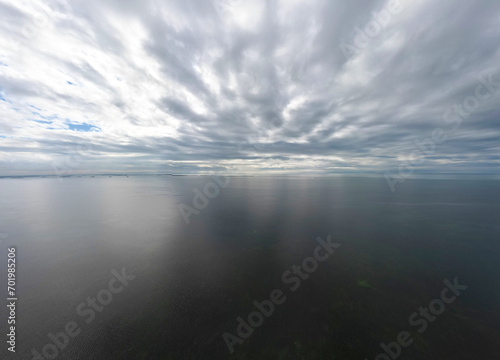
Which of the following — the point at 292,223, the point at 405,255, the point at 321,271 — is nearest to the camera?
the point at 321,271

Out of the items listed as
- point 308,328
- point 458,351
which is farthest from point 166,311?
point 458,351

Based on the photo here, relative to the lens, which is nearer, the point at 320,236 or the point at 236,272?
the point at 236,272

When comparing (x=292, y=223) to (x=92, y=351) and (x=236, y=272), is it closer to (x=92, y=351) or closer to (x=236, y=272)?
(x=236, y=272)

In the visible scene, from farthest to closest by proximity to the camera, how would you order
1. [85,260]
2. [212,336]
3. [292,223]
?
[292,223] → [85,260] → [212,336]

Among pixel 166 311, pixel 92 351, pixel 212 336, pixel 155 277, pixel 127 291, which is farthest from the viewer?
pixel 155 277

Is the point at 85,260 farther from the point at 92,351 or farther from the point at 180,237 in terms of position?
the point at 92,351

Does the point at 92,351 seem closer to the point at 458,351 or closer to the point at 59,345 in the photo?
the point at 59,345

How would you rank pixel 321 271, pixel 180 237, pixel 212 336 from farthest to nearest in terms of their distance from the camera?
pixel 180 237 → pixel 321 271 → pixel 212 336

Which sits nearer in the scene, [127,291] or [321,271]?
[127,291]

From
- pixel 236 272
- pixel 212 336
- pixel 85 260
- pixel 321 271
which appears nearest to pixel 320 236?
pixel 321 271
